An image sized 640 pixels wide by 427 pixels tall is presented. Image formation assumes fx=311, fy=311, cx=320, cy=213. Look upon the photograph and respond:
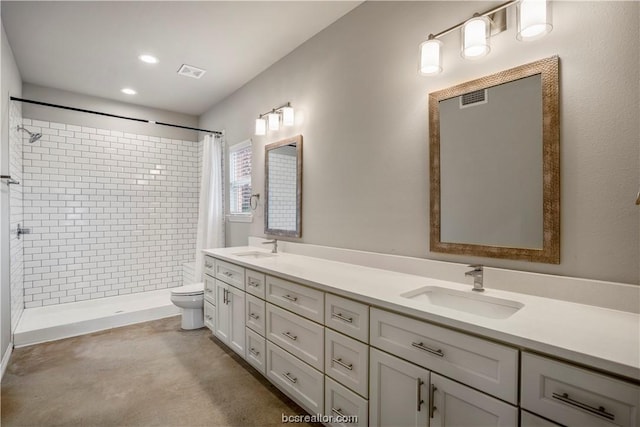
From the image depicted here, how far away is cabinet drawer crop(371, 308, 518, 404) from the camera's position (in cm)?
102

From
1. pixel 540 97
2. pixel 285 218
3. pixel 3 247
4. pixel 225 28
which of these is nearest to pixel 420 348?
pixel 540 97

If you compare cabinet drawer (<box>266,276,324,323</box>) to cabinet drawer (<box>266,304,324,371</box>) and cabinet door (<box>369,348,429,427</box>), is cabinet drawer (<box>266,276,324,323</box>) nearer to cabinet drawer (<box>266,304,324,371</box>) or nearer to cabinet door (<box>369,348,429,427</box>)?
cabinet drawer (<box>266,304,324,371</box>)

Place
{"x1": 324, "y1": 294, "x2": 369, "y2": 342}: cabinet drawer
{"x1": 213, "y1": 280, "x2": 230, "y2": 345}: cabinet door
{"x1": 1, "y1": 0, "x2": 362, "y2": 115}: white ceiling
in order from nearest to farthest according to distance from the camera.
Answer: {"x1": 324, "y1": 294, "x2": 369, "y2": 342}: cabinet drawer → {"x1": 1, "y1": 0, "x2": 362, "y2": 115}: white ceiling → {"x1": 213, "y1": 280, "x2": 230, "y2": 345}: cabinet door

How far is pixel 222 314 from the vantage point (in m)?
2.73

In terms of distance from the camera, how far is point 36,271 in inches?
142

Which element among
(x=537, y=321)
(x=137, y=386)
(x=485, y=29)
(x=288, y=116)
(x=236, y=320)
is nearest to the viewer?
(x=537, y=321)

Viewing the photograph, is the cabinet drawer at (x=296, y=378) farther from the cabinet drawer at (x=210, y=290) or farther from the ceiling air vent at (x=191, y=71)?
the ceiling air vent at (x=191, y=71)

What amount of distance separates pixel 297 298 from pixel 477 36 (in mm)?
1683

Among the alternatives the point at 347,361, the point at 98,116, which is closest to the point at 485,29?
the point at 347,361

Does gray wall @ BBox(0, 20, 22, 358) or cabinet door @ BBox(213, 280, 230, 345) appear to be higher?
gray wall @ BBox(0, 20, 22, 358)

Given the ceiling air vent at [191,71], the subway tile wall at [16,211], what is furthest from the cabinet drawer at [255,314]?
the ceiling air vent at [191,71]

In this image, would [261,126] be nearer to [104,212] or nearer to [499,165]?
[499,165]

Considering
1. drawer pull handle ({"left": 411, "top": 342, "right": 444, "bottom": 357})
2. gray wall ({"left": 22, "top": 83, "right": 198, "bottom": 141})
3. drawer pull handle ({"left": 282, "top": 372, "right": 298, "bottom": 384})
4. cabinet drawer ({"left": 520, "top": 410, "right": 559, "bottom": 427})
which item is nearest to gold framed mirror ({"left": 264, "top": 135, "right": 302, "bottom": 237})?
drawer pull handle ({"left": 282, "top": 372, "right": 298, "bottom": 384})

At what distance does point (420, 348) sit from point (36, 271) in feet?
14.4
